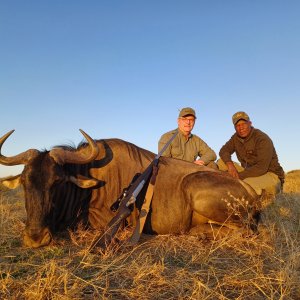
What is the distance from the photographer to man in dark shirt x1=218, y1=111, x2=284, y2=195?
6688mm

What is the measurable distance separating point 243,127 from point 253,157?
0.63 metres

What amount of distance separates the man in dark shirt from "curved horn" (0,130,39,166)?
12.1ft

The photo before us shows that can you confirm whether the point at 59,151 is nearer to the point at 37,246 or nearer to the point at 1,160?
the point at 1,160

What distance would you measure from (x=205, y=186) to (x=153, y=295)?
8.66ft

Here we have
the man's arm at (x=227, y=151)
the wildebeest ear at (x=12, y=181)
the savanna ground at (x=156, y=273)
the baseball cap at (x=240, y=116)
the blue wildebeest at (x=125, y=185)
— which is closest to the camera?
the savanna ground at (x=156, y=273)

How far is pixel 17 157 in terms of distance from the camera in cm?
449

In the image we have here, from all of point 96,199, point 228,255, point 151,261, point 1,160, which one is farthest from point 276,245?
point 1,160

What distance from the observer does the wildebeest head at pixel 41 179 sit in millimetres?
4016

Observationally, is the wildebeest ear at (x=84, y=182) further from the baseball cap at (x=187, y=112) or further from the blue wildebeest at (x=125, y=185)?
the baseball cap at (x=187, y=112)

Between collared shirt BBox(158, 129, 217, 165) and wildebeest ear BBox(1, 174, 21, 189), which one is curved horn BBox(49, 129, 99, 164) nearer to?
wildebeest ear BBox(1, 174, 21, 189)

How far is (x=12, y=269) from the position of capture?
3135 millimetres

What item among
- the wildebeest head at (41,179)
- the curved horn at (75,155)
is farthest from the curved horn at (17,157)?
the curved horn at (75,155)

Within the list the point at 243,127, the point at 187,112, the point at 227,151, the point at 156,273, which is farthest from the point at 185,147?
the point at 156,273

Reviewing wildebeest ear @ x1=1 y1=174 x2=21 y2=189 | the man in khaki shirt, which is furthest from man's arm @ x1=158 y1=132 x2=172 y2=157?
wildebeest ear @ x1=1 y1=174 x2=21 y2=189
